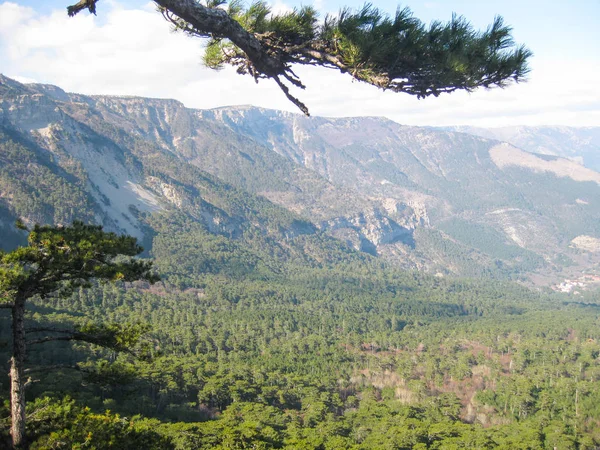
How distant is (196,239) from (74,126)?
75722mm

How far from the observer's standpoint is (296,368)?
73.9 metres

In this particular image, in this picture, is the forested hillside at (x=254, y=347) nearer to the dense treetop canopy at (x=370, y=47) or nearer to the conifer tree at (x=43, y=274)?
the conifer tree at (x=43, y=274)

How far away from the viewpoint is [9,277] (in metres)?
6.73

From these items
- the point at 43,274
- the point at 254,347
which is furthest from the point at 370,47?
the point at 254,347

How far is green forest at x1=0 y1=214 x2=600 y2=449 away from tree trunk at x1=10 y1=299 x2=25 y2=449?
269 mm

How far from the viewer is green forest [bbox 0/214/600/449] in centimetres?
3150

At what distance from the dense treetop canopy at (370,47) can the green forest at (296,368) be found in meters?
5.80

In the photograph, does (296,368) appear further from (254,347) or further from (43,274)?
(43,274)

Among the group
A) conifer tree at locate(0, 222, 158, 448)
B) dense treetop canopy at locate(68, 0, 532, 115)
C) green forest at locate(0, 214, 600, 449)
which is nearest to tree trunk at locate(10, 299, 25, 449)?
conifer tree at locate(0, 222, 158, 448)

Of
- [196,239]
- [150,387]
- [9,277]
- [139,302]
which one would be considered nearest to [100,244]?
[9,277]

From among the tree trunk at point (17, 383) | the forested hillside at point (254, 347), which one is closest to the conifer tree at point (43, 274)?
the tree trunk at point (17, 383)

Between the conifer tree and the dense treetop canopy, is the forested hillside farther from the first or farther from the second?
the dense treetop canopy

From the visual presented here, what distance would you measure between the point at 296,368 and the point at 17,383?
70585 mm

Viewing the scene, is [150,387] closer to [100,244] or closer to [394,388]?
[394,388]
